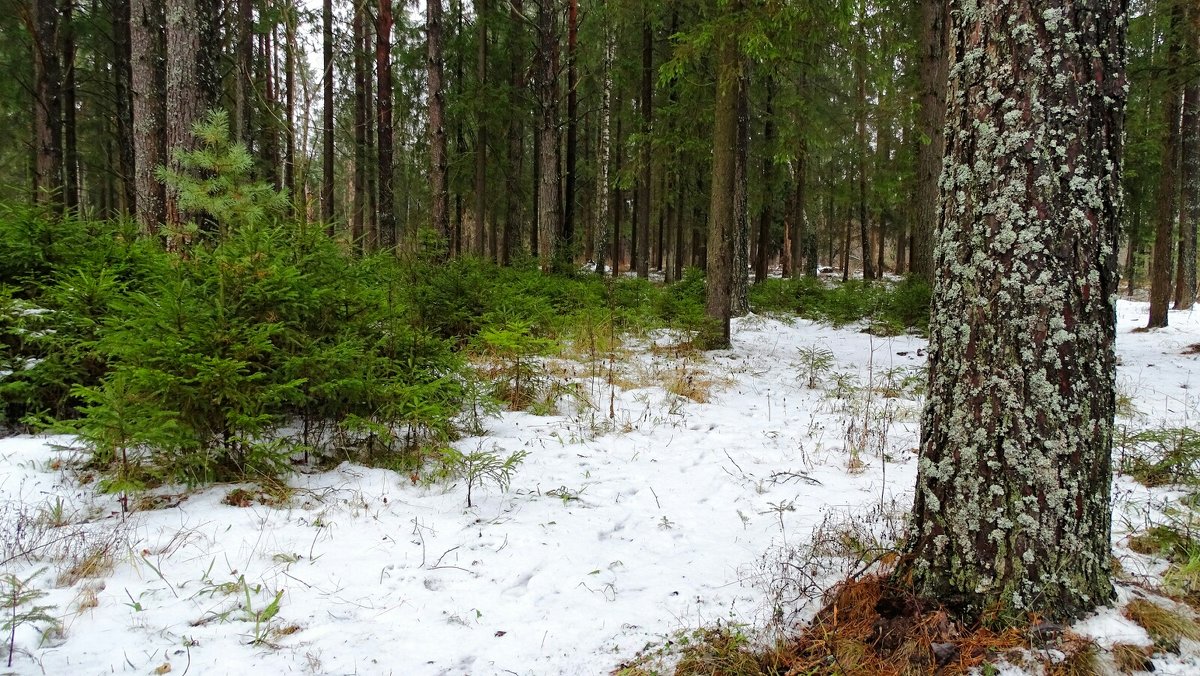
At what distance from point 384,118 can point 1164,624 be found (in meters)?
13.8

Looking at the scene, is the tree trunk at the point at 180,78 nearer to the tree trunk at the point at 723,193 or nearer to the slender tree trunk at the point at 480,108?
the tree trunk at the point at 723,193

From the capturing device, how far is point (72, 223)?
4676 millimetres

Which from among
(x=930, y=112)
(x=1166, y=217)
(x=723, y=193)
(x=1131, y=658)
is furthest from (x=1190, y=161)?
(x=1131, y=658)

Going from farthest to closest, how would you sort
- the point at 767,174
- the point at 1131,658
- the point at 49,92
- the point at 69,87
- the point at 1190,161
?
the point at 767,174 → the point at 69,87 → the point at 1190,161 → the point at 49,92 → the point at 1131,658

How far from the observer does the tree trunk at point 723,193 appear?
7578 millimetres

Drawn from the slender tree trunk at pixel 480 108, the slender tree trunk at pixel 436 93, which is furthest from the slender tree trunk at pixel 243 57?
the slender tree trunk at pixel 480 108

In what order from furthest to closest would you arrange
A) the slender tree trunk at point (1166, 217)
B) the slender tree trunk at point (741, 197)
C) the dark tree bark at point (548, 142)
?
the dark tree bark at point (548, 142)
the slender tree trunk at point (1166, 217)
the slender tree trunk at point (741, 197)

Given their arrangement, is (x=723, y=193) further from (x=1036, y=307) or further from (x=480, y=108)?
(x=480, y=108)

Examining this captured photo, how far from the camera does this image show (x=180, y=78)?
592cm

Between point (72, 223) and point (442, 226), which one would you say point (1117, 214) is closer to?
point (72, 223)

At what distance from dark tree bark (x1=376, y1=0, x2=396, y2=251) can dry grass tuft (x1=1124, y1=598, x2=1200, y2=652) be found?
39.9ft

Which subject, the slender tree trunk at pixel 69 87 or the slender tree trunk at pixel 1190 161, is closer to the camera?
the slender tree trunk at pixel 1190 161

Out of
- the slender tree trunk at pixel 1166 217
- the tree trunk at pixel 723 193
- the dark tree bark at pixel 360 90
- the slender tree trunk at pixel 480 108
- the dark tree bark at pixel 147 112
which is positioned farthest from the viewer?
the slender tree trunk at pixel 480 108

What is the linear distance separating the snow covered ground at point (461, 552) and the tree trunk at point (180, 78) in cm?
359
